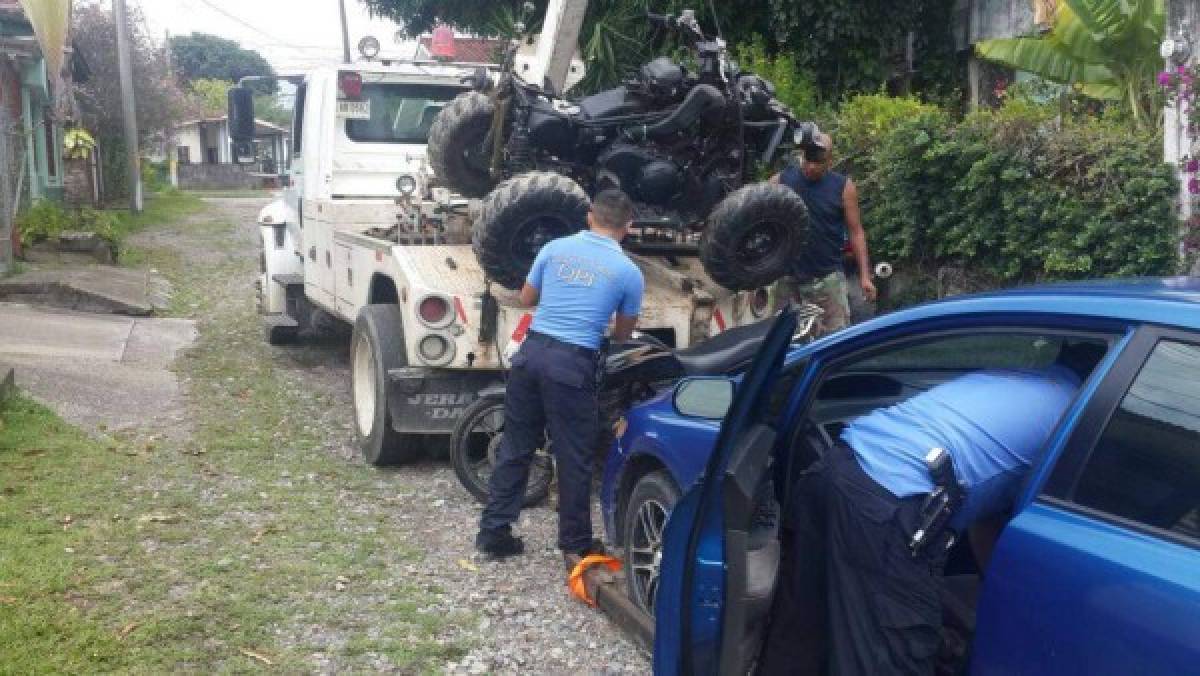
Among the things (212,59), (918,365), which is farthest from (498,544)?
(212,59)

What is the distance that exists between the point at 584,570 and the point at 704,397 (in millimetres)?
1311

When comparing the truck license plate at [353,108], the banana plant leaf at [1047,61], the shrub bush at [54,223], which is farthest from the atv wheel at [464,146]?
the shrub bush at [54,223]

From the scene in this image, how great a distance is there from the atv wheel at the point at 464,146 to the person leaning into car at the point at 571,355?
5.61ft

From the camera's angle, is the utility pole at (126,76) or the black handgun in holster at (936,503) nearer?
the black handgun in holster at (936,503)

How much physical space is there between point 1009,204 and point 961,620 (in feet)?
16.0

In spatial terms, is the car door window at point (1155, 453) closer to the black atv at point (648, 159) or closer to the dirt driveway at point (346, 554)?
the dirt driveway at point (346, 554)

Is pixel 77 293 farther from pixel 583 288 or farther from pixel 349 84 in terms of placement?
pixel 583 288

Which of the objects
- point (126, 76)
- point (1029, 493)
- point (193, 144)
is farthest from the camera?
point (193, 144)

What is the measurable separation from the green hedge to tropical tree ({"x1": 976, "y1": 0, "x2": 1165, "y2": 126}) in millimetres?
506

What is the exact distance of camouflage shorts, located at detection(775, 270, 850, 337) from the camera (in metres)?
7.32

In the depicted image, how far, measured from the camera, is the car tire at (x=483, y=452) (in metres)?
6.17

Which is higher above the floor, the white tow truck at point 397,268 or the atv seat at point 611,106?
the atv seat at point 611,106

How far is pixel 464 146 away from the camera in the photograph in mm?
6828

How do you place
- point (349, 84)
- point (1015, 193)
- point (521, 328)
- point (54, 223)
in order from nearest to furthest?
point (521, 328) < point (1015, 193) < point (349, 84) < point (54, 223)
